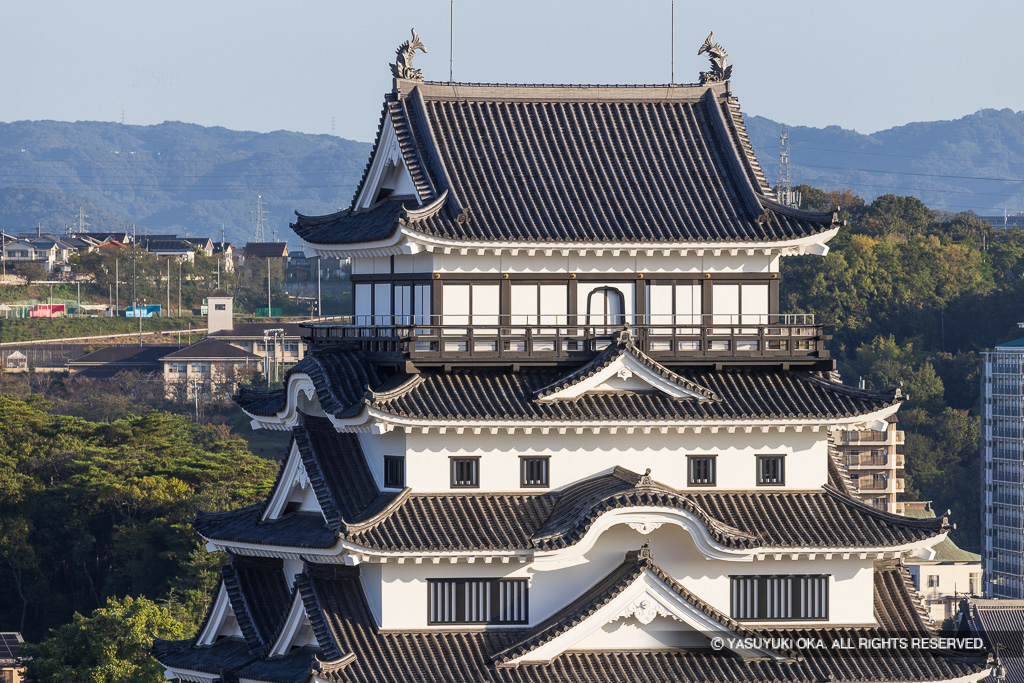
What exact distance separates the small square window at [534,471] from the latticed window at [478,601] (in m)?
1.84

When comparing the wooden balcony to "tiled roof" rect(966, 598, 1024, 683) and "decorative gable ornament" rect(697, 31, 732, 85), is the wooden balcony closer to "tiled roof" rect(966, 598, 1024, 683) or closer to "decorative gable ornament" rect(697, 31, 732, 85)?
"decorative gable ornament" rect(697, 31, 732, 85)

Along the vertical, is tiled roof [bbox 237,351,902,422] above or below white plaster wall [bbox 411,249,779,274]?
below

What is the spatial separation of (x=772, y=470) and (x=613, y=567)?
3768 mm

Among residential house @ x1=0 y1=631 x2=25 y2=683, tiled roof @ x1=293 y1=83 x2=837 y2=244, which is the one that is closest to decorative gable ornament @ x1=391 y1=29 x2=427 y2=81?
tiled roof @ x1=293 y1=83 x2=837 y2=244

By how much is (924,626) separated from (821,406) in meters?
4.72

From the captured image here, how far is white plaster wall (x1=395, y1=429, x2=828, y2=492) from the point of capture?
30047mm

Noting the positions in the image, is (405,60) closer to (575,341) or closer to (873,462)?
(575,341)

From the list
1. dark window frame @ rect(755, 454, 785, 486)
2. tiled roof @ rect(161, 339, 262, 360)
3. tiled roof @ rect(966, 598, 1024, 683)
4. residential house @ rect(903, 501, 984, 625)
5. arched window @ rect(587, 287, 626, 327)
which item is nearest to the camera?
dark window frame @ rect(755, 454, 785, 486)

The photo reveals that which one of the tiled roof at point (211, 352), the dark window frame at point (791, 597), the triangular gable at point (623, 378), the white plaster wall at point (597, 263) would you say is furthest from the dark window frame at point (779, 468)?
the tiled roof at point (211, 352)

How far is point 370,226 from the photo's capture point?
3284 cm

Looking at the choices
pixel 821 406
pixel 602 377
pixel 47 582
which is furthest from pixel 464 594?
pixel 47 582

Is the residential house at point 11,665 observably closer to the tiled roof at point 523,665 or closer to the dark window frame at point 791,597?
the tiled roof at point 523,665

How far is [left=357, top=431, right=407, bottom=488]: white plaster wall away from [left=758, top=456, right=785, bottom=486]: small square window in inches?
268

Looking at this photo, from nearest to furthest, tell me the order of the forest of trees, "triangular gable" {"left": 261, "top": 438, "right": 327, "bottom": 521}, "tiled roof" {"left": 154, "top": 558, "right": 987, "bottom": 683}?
"tiled roof" {"left": 154, "top": 558, "right": 987, "bottom": 683} → "triangular gable" {"left": 261, "top": 438, "right": 327, "bottom": 521} → the forest of trees
